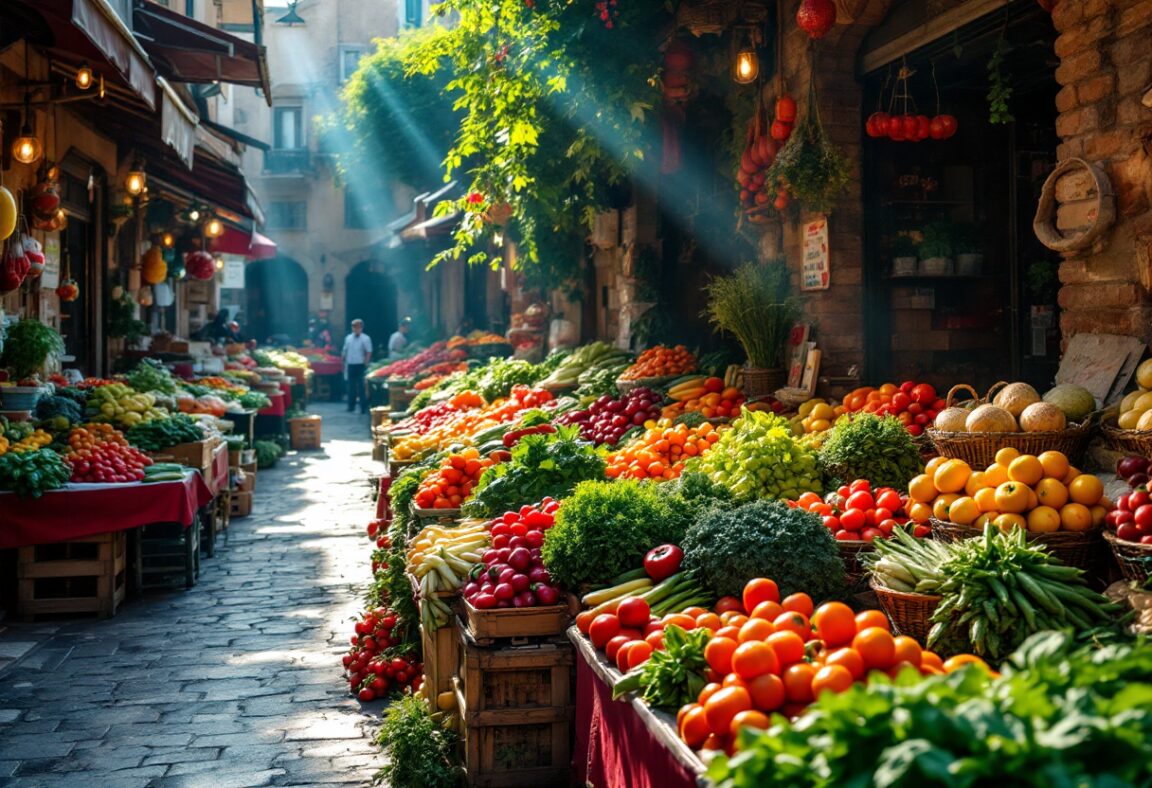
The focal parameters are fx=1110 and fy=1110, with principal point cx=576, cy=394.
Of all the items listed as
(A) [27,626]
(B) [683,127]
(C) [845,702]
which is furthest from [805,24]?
(A) [27,626]

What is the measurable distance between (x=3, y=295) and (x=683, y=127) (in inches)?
263

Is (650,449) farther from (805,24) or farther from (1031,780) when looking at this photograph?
(1031,780)

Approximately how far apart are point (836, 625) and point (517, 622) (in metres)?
2.01

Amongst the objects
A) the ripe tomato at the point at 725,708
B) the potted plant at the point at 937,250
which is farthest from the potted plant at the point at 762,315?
the ripe tomato at the point at 725,708

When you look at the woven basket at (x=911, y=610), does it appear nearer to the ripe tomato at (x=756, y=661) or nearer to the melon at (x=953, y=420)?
the ripe tomato at (x=756, y=661)

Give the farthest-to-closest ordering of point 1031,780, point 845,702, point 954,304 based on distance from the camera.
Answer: point 954,304 < point 845,702 < point 1031,780

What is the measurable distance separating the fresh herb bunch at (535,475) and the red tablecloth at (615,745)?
1.87 metres

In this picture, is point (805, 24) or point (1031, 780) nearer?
point (1031, 780)

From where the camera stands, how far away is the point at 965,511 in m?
4.30

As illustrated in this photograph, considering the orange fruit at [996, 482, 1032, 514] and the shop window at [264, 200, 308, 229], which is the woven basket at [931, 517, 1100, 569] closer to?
the orange fruit at [996, 482, 1032, 514]

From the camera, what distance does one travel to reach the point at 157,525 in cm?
943

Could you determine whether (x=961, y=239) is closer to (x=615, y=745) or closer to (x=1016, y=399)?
(x=1016, y=399)

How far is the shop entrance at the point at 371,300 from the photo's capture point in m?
39.3

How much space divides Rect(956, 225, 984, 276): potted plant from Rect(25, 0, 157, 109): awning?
6.43m
